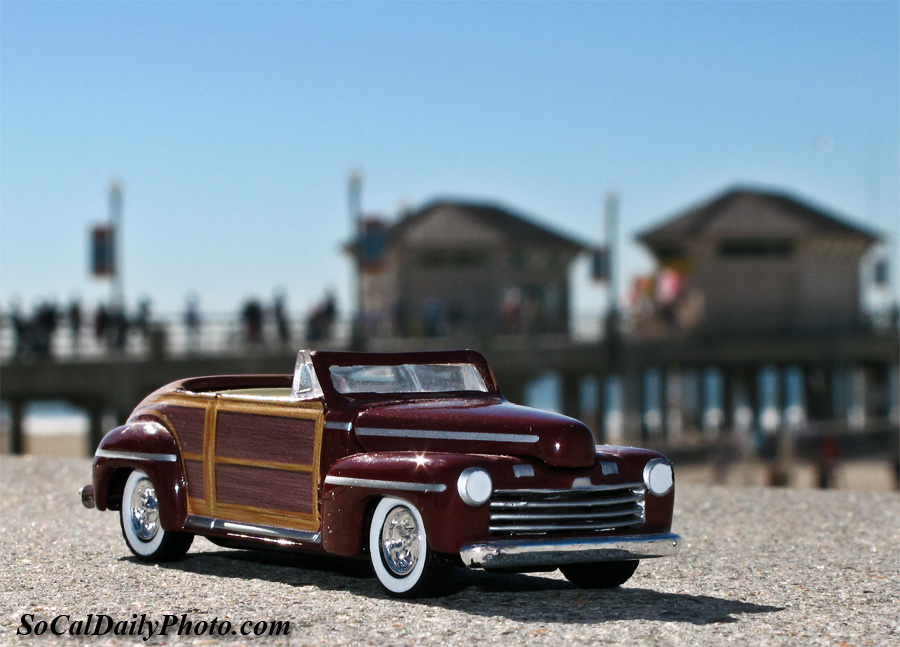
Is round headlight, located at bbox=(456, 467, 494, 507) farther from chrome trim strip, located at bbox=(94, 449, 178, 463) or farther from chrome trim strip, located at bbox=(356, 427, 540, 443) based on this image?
chrome trim strip, located at bbox=(94, 449, 178, 463)

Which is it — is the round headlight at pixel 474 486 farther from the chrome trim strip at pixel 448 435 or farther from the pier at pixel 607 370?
the pier at pixel 607 370

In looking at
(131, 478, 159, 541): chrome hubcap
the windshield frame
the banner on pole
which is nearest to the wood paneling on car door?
the windshield frame

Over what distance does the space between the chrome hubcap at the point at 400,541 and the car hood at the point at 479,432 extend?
1.43 ft

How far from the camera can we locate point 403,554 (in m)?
8.96

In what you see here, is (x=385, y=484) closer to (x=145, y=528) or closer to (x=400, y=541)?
(x=400, y=541)

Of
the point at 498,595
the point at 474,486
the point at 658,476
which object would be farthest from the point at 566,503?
the point at 498,595

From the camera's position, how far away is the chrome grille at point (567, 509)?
344 inches

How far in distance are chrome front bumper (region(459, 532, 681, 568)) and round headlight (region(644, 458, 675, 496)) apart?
0.28 m

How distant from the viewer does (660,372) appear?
214 feet

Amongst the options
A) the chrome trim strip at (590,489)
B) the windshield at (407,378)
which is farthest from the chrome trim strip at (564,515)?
the windshield at (407,378)

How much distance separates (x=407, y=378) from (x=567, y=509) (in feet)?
5.39

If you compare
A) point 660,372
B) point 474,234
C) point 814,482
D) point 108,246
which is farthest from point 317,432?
point 660,372

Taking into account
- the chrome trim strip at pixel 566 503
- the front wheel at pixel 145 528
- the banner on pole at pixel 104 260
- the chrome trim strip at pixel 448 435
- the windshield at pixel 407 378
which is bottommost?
the front wheel at pixel 145 528

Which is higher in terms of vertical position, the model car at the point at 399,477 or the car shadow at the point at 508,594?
the model car at the point at 399,477
